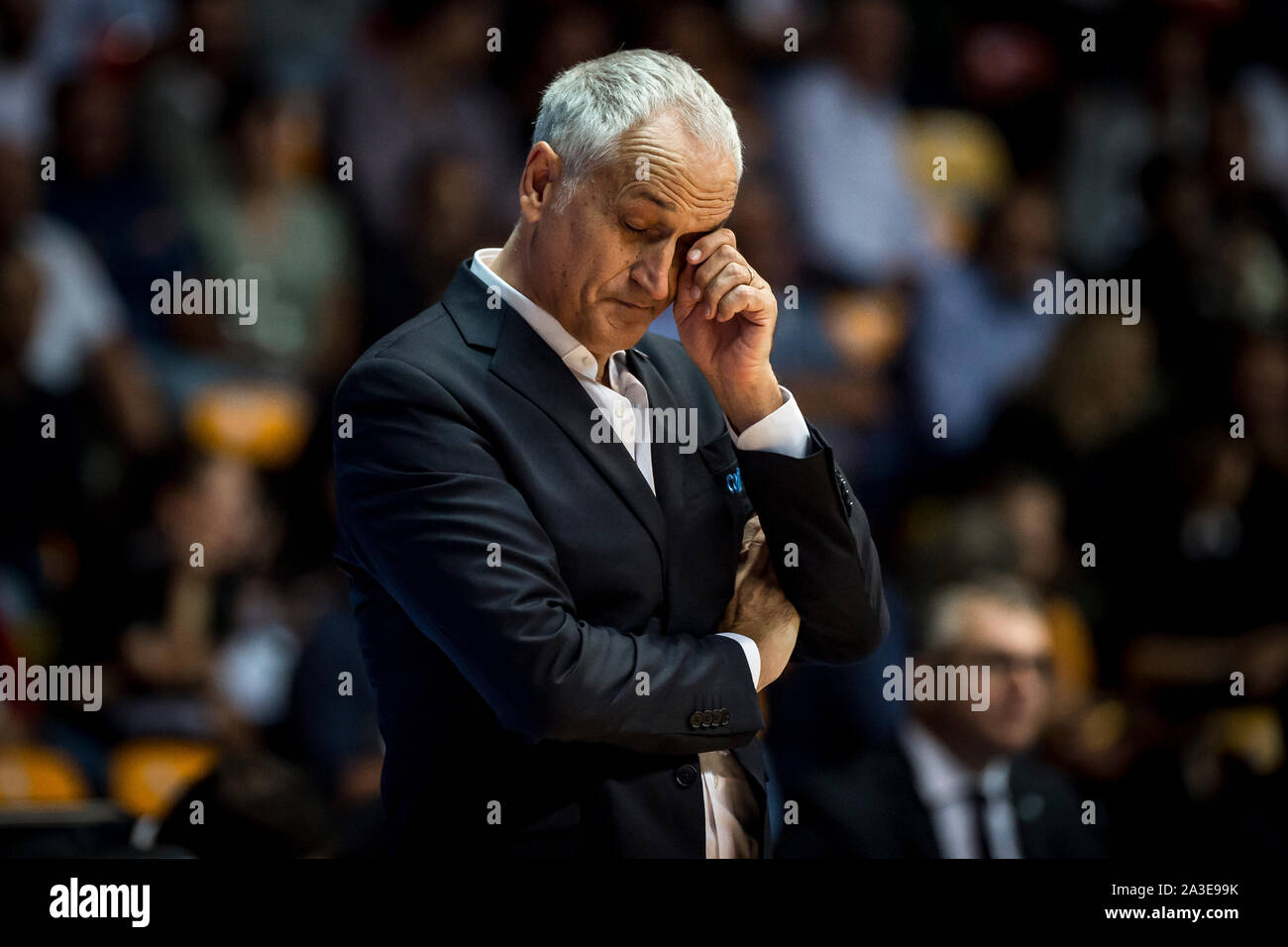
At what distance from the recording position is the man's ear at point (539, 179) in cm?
190

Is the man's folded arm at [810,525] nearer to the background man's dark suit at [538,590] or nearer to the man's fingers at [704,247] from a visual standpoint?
the background man's dark suit at [538,590]

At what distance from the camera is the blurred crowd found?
398 centimetres

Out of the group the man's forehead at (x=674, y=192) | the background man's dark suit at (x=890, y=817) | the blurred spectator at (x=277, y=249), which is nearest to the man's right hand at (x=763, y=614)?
the man's forehead at (x=674, y=192)

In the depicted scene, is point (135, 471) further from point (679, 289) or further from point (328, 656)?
point (679, 289)

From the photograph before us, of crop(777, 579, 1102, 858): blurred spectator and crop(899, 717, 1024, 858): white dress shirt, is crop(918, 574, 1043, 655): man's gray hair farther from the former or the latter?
crop(899, 717, 1024, 858): white dress shirt

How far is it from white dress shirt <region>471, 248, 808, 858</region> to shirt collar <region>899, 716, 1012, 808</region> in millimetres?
1218

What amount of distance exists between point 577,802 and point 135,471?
111 inches

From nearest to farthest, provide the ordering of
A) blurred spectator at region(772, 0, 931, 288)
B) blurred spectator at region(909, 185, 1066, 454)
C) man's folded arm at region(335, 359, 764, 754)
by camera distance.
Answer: man's folded arm at region(335, 359, 764, 754)
blurred spectator at region(909, 185, 1066, 454)
blurred spectator at region(772, 0, 931, 288)

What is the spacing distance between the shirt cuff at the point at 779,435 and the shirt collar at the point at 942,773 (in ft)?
4.64

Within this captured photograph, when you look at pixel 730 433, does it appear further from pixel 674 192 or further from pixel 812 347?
pixel 812 347

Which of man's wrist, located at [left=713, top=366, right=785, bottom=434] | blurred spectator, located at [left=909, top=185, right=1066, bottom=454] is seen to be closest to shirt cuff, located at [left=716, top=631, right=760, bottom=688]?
Result: man's wrist, located at [left=713, top=366, right=785, bottom=434]

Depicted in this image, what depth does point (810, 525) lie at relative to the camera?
75.0 inches
